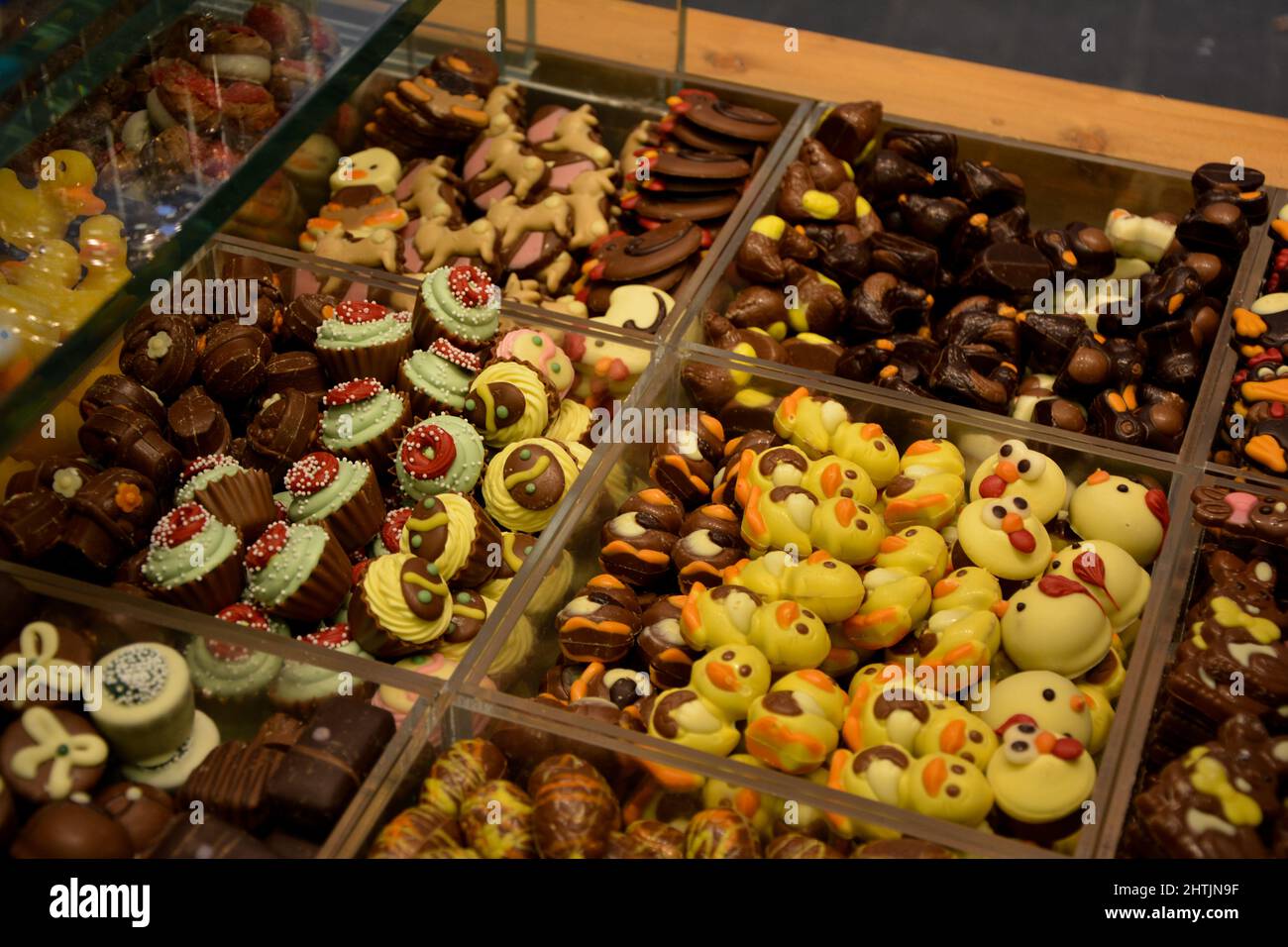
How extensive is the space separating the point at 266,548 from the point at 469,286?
0.63 meters

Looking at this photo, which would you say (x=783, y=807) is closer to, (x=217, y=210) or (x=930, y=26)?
(x=217, y=210)

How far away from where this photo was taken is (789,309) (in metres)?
A: 2.53

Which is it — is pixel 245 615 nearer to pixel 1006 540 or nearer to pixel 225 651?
pixel 225 651

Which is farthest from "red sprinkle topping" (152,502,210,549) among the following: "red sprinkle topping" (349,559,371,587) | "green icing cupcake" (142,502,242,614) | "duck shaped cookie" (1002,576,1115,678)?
"duck shaped cookie" (1002,576,1115,678)

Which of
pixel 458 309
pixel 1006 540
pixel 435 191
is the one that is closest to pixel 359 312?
pixel 458 309

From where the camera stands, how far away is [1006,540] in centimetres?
195

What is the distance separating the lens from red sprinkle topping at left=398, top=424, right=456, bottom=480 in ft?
6.76

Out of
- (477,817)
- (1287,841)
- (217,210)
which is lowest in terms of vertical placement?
(477,817)

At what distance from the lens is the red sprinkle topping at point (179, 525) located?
1.84m

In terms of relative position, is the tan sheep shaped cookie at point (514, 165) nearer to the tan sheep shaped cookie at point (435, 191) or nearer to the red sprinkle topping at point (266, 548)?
the tan sheep shaped cookie at point (435, 191)

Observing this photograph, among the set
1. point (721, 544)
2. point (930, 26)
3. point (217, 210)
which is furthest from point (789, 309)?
point (930, 26)

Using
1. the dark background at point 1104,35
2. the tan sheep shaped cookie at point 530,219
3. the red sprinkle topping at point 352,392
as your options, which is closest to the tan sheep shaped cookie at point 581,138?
the tan sheep shaped cookie at point 530,219

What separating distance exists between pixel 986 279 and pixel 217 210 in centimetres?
145

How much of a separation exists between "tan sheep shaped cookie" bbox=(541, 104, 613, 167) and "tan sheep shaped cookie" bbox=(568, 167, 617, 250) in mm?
56
